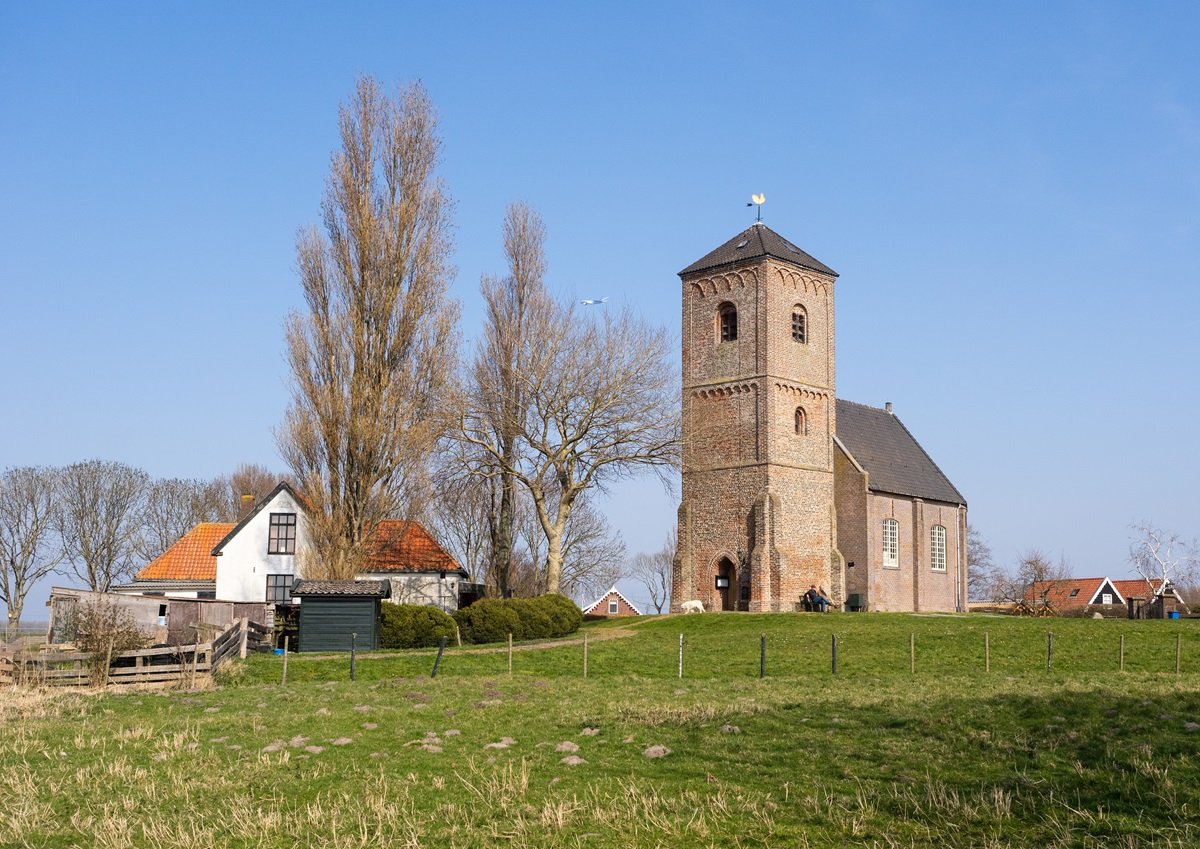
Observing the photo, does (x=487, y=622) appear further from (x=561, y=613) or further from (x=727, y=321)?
(x=727, y=321)

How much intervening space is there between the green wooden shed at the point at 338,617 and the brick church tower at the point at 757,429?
57.2 ft

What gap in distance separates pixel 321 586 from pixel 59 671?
11065 mm

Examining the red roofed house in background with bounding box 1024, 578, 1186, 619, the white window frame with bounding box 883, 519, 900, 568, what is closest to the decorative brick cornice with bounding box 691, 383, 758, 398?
the white window frame with bounding box 883, 519, 900, 568

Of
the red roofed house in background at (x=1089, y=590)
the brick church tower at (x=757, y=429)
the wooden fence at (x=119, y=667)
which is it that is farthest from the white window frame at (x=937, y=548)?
the wooden fence at (x=119, y=667)

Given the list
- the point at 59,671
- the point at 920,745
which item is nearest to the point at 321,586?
the point at 59,671

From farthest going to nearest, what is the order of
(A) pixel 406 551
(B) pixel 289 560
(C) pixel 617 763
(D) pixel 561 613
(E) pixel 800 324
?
(E) pixel 800 324 → (A) pixel 406 551 → (B) pixel 289 560 → (D) pixel 561 613 → (C) pixel 617 763

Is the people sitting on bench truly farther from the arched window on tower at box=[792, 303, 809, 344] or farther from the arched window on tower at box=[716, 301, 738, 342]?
the arched window on tower at box=[716, 301, 738, 342]

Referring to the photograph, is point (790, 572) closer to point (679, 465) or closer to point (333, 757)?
point (679, 465)

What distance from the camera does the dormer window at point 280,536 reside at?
4816 cm

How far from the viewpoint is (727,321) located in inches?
2131

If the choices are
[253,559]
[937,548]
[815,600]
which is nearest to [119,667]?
[253,559]

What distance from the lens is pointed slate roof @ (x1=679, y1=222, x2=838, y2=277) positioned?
53106 mm

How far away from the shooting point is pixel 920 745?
15.5 metres

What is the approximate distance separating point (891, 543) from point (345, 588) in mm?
27554
